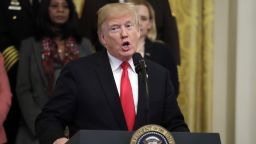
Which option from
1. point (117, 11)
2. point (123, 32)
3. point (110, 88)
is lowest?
point (110, 88)

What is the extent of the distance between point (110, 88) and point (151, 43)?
66.1 inches

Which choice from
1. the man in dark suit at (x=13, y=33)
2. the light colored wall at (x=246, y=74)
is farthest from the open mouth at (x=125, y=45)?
the light colored wall at (x=246, y=74)

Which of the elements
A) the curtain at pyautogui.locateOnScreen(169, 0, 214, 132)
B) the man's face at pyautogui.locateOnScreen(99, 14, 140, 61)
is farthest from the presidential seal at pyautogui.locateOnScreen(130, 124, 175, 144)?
the curtain at pyautogui.locateOnScreen(169, 0, 214, 132)

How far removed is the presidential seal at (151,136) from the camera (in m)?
1.74

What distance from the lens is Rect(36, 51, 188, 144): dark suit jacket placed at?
7.59 feet

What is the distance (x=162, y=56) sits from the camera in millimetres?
4059

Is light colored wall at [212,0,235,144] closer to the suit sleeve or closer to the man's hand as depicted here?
the suit sleeve

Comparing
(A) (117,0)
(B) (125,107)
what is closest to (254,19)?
(A) (117,0)

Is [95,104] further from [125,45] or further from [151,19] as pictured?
[151,19]

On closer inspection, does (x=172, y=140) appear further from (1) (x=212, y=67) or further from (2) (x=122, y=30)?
(1) (x=212, y=67)

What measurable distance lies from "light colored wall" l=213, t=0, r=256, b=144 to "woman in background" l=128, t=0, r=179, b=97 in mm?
511

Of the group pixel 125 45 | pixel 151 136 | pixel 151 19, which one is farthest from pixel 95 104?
pixel 151 19

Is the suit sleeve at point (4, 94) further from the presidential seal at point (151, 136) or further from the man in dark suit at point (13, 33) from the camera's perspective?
the presidential seal at point (151, 136)

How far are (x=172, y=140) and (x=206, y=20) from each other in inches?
104
